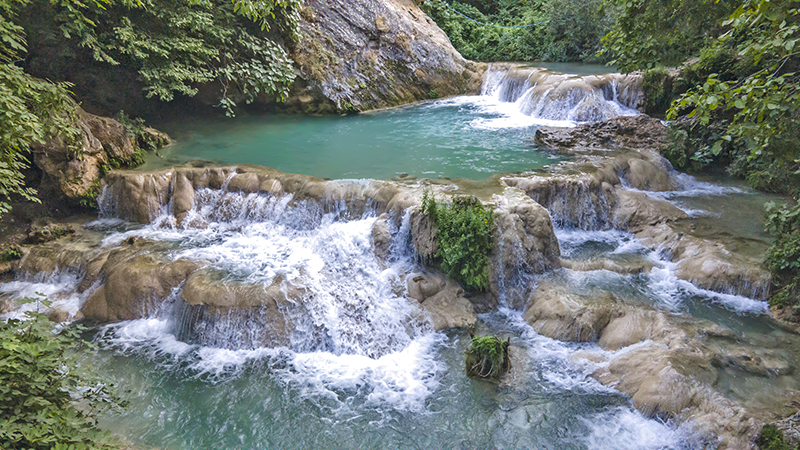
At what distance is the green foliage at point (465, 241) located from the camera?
7570mm

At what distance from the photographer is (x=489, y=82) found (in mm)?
18656

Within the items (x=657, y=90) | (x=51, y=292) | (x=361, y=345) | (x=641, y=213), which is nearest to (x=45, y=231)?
(x=51, y=292)

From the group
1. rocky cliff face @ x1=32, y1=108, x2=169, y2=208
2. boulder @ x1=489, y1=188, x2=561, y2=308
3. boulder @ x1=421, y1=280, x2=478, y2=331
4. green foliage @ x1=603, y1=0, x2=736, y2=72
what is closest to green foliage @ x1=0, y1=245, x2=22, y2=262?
rocky cliff face @ x1=32, y1=108, x2=169, y2=208

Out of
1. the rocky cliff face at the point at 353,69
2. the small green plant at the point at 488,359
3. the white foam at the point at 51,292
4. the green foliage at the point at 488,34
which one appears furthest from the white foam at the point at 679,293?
the green foliage at the point at 488,34

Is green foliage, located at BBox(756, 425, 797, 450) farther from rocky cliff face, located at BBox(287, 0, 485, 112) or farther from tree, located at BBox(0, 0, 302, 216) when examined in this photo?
rocky cliff face, located at BBox(287, 0, 485, 112)

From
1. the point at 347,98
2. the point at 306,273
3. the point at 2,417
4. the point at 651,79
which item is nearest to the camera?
the point at 2,417

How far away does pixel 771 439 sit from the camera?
486 cm

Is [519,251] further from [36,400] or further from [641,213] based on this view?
[36,400]

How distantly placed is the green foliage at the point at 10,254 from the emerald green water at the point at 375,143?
293 centimetres

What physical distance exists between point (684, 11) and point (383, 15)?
11671 mm

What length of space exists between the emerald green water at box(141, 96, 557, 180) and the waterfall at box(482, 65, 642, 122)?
631 mm

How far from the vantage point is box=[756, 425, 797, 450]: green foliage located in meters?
4.78

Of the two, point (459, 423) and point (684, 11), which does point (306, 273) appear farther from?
point (684, 11)

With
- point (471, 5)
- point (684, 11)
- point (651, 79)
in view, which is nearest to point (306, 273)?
point (684, 11)
